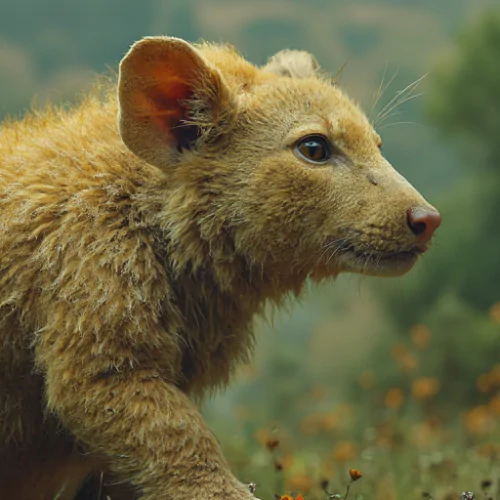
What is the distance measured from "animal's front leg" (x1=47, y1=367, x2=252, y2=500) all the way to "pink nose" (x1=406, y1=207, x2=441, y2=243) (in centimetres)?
95

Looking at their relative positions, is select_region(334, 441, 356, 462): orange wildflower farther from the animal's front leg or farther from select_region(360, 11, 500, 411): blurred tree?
select_region(360, 11, 500, 411): blurred tree

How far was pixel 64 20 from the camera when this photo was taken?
10.9m

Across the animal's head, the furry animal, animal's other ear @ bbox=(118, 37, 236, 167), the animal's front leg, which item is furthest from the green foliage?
the animal's front leg

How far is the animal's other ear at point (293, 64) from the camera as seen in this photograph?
332 cm

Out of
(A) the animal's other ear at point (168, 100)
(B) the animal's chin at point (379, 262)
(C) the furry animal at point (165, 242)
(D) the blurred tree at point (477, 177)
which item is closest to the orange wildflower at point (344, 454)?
(C) the furry animal at point (165, 242)

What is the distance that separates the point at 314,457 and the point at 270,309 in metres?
2.54

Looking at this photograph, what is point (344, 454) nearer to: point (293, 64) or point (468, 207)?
point (293, 64)

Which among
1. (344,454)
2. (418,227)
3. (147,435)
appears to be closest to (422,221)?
(418,227)

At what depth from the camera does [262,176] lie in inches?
112

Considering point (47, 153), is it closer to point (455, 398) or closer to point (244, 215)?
point (244, 215)

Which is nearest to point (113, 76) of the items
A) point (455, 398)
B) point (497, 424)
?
point (497, 424)

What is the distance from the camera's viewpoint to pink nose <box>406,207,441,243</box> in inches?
110

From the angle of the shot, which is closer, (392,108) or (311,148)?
(311,148)

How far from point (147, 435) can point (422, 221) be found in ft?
3.68
